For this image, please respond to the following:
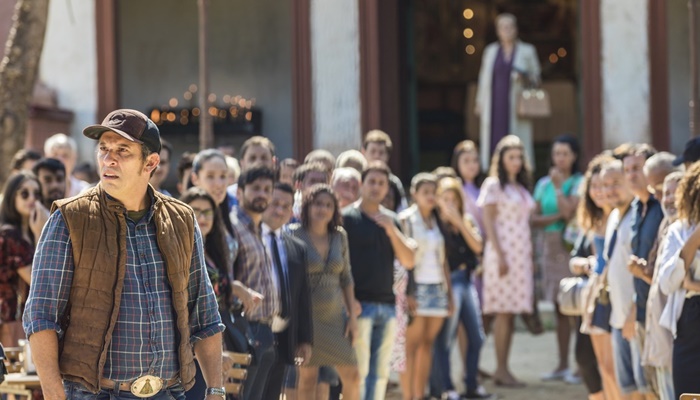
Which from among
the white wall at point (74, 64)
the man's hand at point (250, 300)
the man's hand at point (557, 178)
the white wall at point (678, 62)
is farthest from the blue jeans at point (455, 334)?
the white wall at point (74, 64)

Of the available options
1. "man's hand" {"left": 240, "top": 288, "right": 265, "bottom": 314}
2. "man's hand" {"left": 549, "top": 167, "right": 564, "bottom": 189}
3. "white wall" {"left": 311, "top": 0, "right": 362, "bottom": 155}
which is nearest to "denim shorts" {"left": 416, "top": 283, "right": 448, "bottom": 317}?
"man's hand" {"left": 549, "top": 167, "right": 564, "bottom": 189}

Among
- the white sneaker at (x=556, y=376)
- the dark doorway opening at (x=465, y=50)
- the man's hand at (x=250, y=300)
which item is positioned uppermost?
the dark doorway opening at (x=465, y=50)

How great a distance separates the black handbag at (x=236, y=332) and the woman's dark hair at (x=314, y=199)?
52.6 inches

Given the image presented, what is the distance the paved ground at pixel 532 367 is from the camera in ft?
40.3

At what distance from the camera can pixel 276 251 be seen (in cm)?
912

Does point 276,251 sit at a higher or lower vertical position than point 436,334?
higher

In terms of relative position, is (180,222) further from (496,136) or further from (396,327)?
(496,136)

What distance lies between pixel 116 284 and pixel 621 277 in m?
4.83

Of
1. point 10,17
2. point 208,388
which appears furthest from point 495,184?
point 208,388

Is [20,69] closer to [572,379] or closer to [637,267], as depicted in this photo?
[572,379]

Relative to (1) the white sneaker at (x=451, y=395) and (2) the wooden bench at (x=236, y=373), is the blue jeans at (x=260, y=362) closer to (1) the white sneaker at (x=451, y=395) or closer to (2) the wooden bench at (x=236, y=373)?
(2) the wooden bench at (x=236, y=373)

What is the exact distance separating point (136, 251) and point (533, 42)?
1922 centimetres

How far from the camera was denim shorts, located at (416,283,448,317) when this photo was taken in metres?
11.8

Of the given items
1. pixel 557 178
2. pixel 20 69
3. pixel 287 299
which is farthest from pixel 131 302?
pixel 557 178
